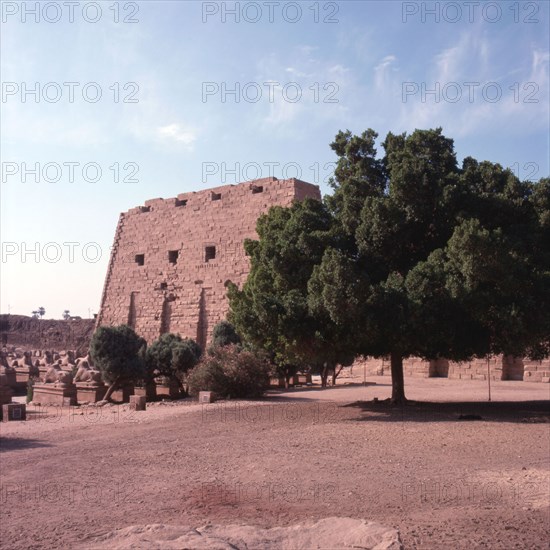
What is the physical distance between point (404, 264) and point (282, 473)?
726cm

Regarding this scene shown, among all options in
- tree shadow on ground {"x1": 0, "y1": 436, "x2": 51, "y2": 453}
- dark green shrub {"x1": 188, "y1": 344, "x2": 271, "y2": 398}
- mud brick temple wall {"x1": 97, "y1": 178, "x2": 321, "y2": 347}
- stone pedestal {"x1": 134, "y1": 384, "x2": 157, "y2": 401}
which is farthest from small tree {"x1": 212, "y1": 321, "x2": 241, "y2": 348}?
tree shadow on ground {"x1": 0, "y1": 436, "x2": 51, "y2": 453}

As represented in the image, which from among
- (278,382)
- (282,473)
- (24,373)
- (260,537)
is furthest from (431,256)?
(24,373)

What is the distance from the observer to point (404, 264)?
42.7ft

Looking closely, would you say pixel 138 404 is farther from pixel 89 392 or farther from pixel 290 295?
pixel 290 295

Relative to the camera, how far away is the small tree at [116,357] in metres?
16.1

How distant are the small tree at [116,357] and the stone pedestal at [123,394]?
17 centimetres

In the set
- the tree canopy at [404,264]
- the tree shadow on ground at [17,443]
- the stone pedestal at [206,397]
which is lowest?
the tree shadow on ground at [17,443]

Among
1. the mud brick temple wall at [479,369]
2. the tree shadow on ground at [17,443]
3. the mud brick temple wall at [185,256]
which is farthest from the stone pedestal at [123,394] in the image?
the mud brick temple wall at [185,256]

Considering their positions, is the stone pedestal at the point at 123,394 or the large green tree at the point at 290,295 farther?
the stone pedestal at the point at 123,394

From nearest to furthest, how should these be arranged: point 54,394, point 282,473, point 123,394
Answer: point 282,473
point 123,394
point 54,394

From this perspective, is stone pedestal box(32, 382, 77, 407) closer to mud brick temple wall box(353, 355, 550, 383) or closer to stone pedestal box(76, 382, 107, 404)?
stone pedestal box(76, 382, 107, 404)

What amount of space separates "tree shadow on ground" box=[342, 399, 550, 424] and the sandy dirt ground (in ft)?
0.24

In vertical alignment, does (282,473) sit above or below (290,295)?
below

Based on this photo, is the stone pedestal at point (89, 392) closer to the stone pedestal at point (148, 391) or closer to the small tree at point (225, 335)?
the stone pedestal at point (148, 391)
